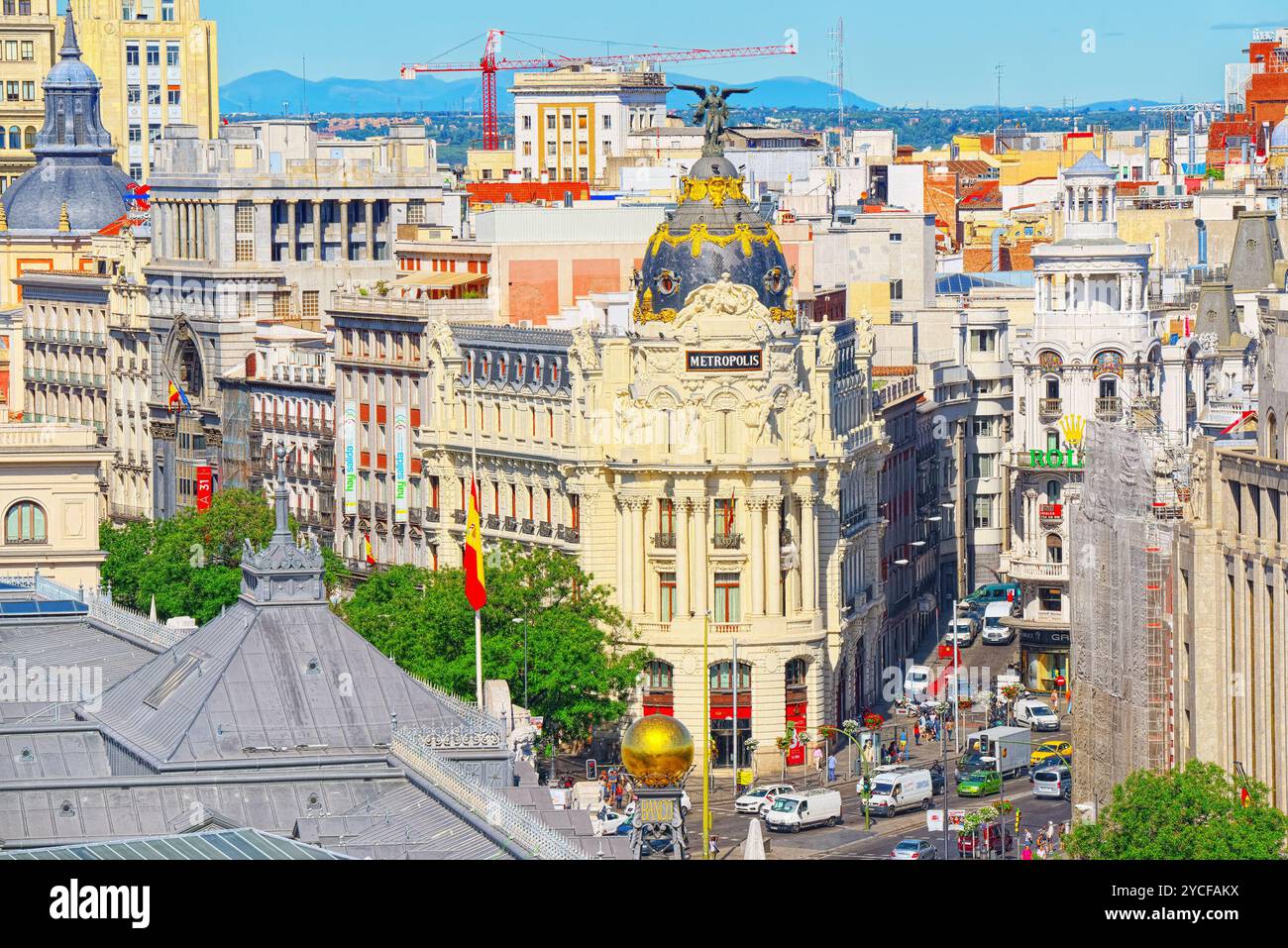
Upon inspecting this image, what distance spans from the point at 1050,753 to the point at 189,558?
136 feet

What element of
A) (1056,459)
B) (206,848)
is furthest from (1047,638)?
(206,848)

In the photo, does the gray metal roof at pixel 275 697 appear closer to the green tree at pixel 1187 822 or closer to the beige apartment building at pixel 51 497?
the green tree at pixel 1187 822

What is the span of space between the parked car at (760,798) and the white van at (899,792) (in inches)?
128

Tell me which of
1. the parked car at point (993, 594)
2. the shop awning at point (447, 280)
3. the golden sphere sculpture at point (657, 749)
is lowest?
the parked car at point (993, 594)

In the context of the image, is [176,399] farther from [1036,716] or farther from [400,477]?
[1036,716]

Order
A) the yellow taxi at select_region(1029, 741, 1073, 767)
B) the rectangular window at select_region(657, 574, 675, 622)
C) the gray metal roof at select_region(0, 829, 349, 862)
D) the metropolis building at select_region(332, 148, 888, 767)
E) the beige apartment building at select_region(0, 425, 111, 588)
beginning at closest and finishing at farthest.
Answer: the gray metal roof at select_region(0, 829, 349, 862) < the yellow taxi at select_region(1029, 741, 1073, 767) < the beige apartment building at select_region(0, 425, 111, 588) < the metropolis building at select_region(332, 148, 888, 767) < the rectangular window at select_region(657, 574, 675, 622)

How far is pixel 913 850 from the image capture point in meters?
114

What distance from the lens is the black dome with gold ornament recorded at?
140875 mm

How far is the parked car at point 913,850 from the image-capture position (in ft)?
371

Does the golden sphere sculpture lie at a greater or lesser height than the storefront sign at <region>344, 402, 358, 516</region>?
greater

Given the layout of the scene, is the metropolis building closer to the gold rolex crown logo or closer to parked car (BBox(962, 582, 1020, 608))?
the gold rolex crown logo

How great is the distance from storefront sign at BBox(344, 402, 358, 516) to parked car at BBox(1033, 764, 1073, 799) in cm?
5093

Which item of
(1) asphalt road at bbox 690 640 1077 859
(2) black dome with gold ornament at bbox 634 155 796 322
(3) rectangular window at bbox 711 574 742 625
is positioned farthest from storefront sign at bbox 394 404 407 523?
(1) asphalt road at bbox 690 640 1077 859

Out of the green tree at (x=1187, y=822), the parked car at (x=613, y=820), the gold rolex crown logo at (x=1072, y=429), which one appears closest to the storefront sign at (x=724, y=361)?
the parked car at (x=613, y=820)
